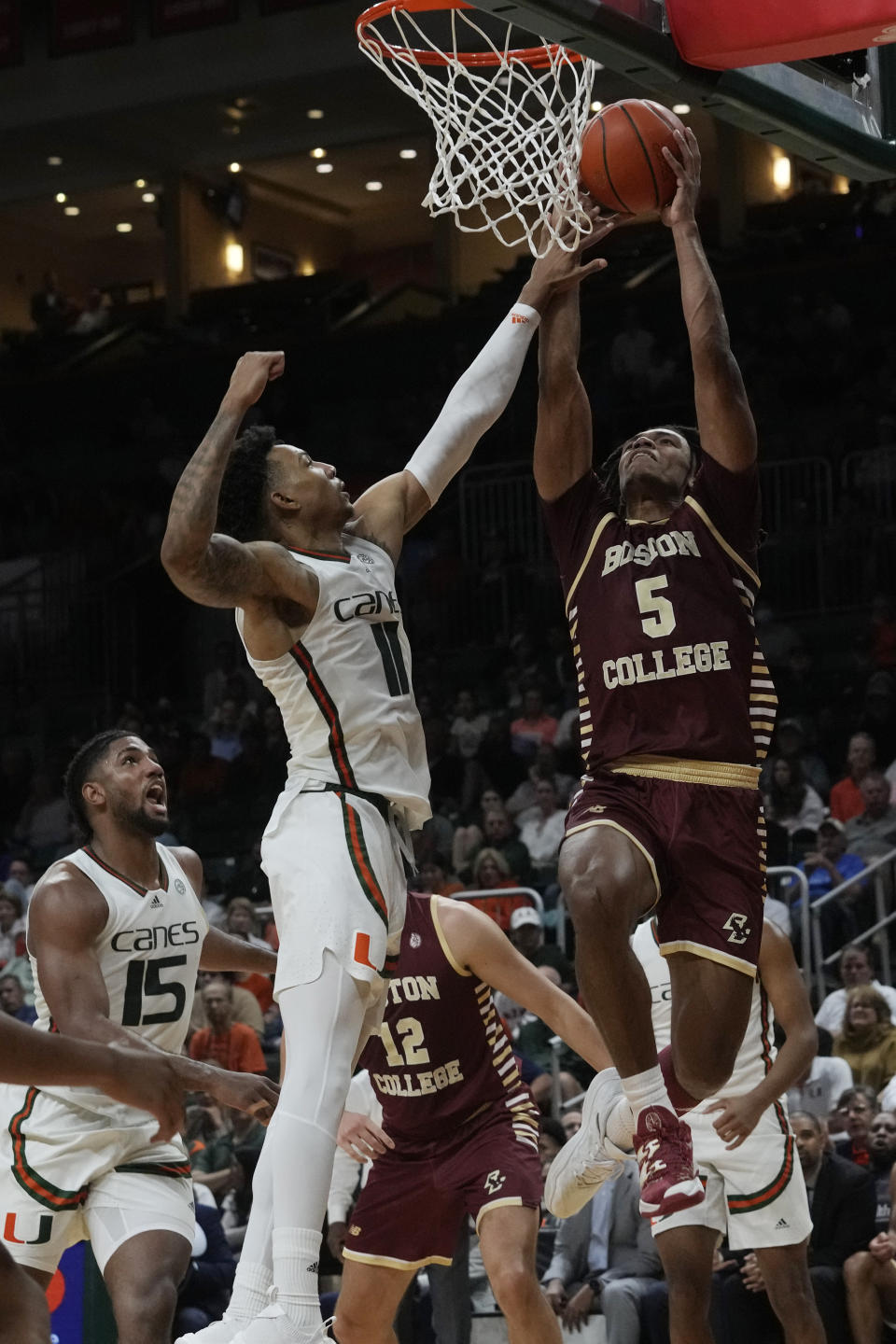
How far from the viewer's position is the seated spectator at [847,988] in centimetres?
1112

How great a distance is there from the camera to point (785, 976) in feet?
25.5

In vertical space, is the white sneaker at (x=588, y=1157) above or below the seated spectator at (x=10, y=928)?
above

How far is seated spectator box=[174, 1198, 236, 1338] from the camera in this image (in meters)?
9.46

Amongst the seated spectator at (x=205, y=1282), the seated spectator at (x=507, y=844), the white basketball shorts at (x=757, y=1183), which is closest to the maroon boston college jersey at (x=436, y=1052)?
the white basketball shorts at (x=757, y=1183)

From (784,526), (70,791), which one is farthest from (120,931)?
(784,526)

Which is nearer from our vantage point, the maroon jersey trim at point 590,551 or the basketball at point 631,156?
the basketball at point 631,156

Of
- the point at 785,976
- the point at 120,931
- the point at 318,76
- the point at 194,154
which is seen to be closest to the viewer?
the point at 120,931

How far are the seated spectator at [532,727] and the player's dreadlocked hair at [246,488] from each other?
34.3ft

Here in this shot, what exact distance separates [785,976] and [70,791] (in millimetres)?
2918

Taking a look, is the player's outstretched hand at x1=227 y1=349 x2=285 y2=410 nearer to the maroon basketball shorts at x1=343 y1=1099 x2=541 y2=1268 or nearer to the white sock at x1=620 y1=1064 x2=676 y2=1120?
the white sock at x1=620 y1=1064 x2=676 y2=1120

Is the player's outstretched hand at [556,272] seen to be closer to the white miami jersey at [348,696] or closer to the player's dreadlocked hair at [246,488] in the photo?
the player's dreadlocked hair at [246,488]

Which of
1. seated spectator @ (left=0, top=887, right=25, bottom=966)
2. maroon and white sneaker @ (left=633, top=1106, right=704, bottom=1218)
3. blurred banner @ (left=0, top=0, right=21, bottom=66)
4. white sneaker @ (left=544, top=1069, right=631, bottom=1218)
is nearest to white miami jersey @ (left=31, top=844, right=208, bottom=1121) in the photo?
white sneaker @ (left=544, top=1069, right=631, bottom=1218)

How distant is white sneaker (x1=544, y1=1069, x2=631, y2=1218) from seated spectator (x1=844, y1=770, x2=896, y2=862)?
25.2 ft

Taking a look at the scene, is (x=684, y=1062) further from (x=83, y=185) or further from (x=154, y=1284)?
(x=83, y=185)
